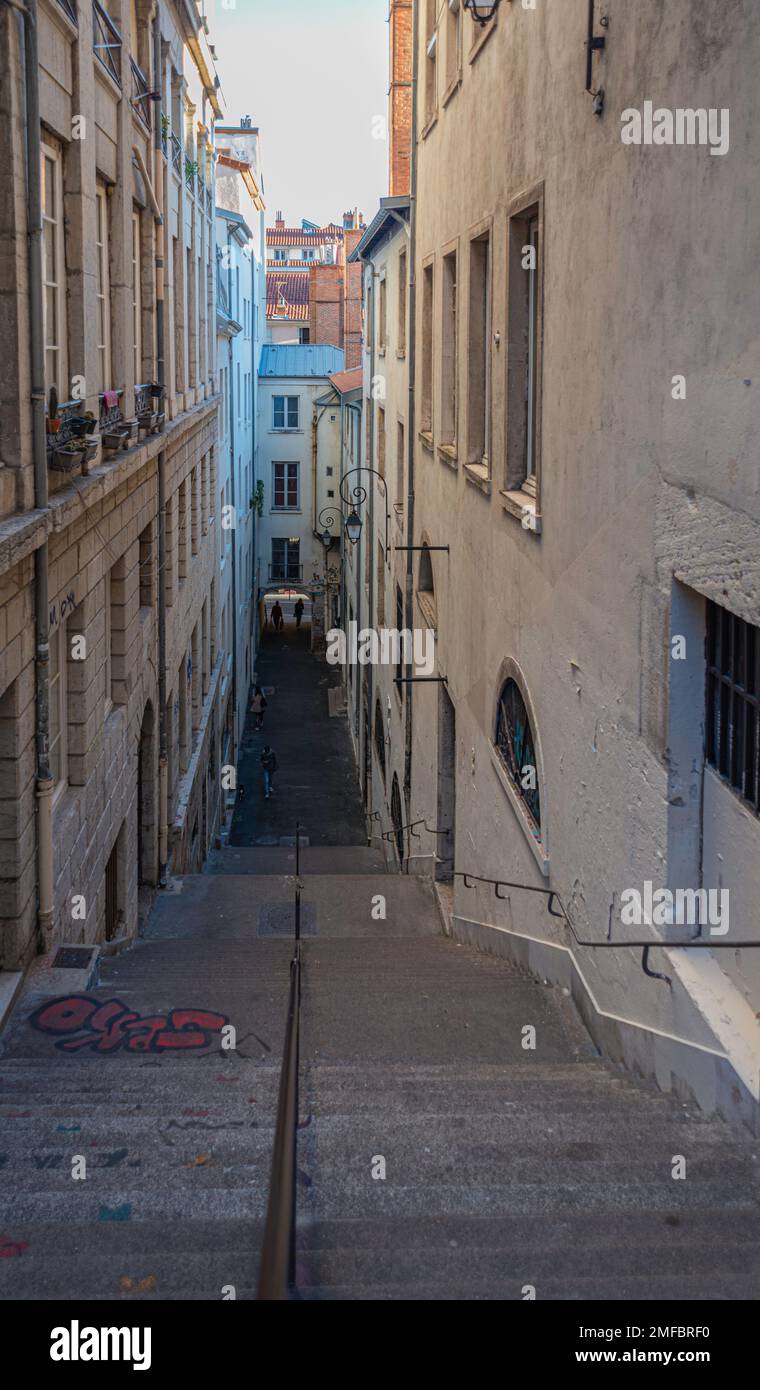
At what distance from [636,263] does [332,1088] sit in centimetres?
402

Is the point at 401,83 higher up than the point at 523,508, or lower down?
higher up

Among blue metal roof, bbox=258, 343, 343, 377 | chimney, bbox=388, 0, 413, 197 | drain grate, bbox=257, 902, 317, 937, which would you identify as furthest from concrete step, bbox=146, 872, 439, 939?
blue metal roof, bbox=258, 343, 343, 377

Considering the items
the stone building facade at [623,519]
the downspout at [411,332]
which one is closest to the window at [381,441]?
the downspout at [411,332]

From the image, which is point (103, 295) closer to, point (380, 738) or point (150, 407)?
point (150, 407)

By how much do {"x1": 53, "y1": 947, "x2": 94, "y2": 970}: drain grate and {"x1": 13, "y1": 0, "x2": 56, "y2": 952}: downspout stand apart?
0.16 m

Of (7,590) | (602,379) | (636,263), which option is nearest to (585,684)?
(602,379)

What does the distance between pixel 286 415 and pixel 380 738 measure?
26.2m

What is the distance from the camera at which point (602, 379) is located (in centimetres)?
700

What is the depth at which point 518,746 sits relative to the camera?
1013cm

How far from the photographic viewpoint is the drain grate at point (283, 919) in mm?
13953

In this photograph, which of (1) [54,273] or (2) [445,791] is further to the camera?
(2) [445,791]

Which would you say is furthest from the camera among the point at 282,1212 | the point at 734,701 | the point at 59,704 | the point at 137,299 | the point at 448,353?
the point at 137,299

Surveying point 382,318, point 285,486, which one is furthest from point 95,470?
point 285,486

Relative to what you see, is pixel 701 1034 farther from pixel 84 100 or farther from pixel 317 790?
pixel 317 790
